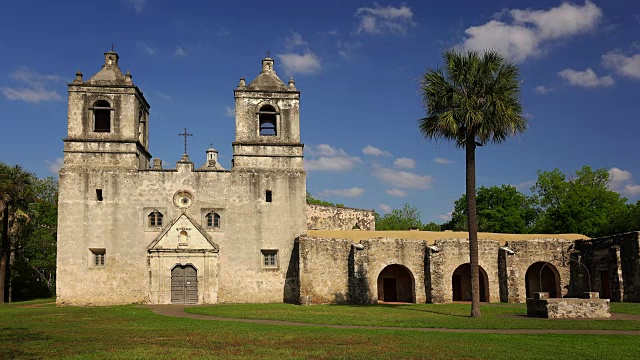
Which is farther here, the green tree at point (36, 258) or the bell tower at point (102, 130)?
the green tree at point (36, 258)

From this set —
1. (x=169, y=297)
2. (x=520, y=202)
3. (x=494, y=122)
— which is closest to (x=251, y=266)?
(x=169, y=297)

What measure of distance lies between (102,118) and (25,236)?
18.0 m

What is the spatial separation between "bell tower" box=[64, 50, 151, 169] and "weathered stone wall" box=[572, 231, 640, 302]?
24772 mm

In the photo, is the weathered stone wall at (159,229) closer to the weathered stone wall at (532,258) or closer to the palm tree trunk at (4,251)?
the palm tree trunk at (4,251)

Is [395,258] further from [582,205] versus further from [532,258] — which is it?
[582,205]

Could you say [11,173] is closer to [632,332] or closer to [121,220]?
[121,220]

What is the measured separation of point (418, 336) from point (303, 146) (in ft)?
62.1

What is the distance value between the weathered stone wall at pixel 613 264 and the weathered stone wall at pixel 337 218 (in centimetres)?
1867

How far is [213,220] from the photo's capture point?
31.9 meters

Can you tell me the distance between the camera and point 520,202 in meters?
61.4

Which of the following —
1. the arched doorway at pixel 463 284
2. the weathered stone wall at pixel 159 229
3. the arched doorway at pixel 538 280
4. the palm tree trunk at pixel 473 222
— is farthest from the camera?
the arched doorway at pixel 538 280

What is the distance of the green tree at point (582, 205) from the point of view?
4656 centimetres

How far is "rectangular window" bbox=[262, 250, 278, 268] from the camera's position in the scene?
31.9 meters

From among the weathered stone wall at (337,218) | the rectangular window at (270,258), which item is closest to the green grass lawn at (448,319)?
the rectangular window at (270,258)
